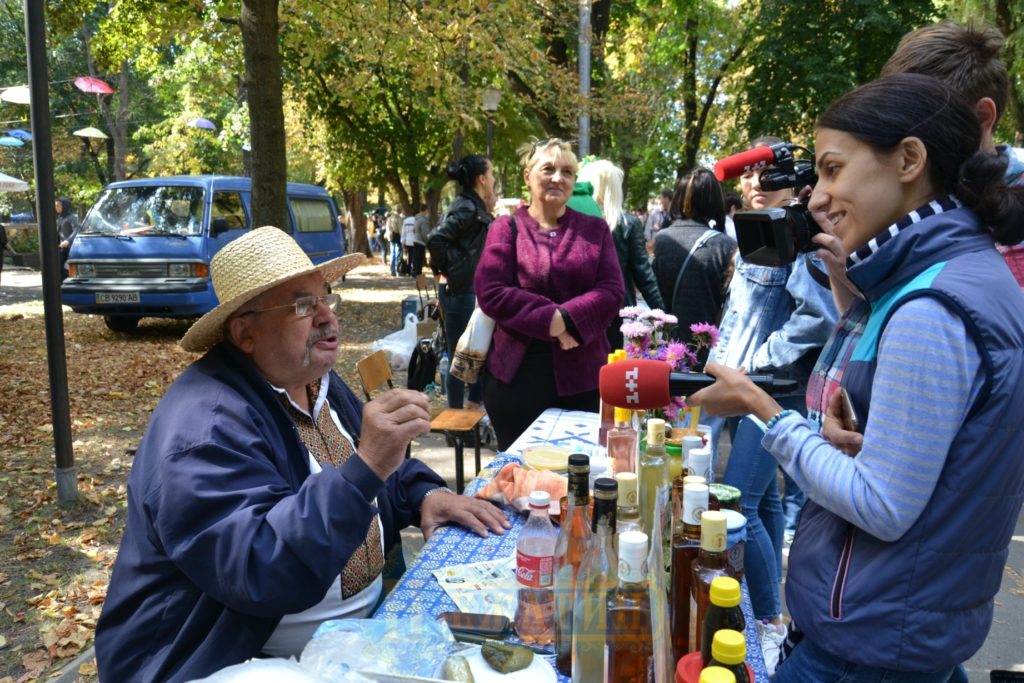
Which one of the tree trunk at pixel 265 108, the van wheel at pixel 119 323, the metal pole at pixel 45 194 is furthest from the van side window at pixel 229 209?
the metal pole at pixel 45 194

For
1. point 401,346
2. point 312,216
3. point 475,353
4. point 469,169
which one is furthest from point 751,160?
point 312,216

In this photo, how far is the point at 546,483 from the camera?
7.50 ft

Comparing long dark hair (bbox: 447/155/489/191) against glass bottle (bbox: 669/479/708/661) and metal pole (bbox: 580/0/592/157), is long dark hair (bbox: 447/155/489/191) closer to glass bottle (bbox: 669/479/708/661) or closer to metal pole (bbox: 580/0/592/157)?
glass bottle (bbox: 669/479/708/661)

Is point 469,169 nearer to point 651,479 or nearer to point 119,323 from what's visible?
point 651,479

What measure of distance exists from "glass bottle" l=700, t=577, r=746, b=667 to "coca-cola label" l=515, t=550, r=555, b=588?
1.42 ft

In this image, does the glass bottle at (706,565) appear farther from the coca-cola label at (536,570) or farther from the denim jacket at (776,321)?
the denim jacket at (776,321)

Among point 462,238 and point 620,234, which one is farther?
point 462,238

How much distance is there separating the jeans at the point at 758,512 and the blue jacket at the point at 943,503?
1.61 meters

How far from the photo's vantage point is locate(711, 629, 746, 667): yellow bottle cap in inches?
42.2

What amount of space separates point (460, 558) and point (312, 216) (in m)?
12.8

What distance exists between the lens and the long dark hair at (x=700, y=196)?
485 cm

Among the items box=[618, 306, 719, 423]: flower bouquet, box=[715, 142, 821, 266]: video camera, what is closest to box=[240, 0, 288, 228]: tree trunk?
box=[618, 306, 719, 423]: flower bouquet

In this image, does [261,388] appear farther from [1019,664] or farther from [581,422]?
[1019,664]

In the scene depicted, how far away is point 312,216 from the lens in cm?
1395
